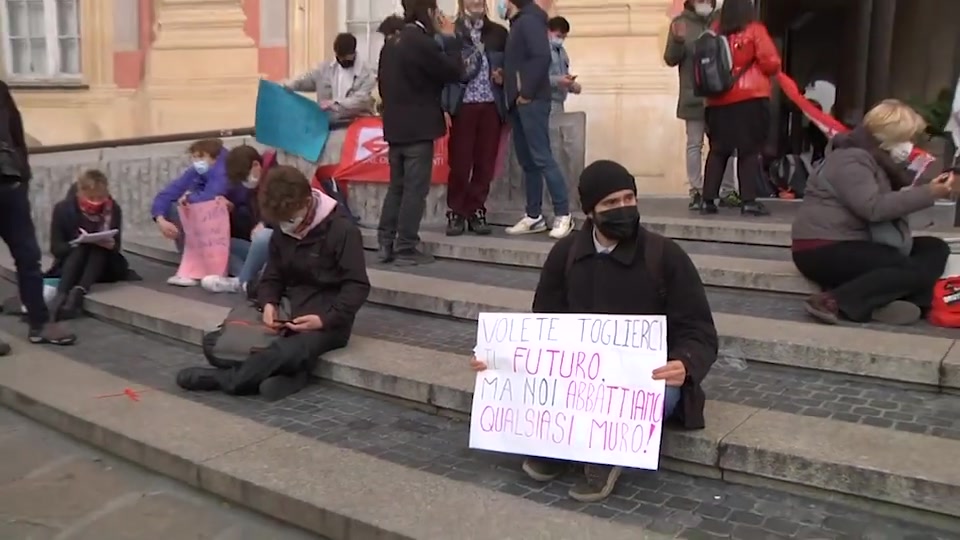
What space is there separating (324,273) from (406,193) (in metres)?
1.79

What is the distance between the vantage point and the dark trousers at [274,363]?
4.73 m

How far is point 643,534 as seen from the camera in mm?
3180

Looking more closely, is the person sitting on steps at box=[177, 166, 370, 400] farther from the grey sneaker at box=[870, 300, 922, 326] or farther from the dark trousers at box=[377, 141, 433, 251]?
the grey sneaker at box=[870, 300, 922, 326]

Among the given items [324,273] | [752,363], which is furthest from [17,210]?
[752,363]

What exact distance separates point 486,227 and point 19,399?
375cm

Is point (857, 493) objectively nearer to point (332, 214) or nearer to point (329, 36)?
point (332, 214)

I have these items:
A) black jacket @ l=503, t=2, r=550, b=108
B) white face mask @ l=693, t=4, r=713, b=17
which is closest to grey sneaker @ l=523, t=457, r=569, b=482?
black jacket @ l=503, t=2, r=550, b=108

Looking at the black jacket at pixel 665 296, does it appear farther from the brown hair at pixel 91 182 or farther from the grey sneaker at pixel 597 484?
the brown hair at pixel 91 182

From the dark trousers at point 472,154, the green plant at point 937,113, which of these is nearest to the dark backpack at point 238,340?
the dark trousers at point 472,154

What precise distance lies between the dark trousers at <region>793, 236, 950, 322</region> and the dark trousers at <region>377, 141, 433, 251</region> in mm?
2777

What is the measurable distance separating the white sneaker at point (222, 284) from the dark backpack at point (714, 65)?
12.3ft

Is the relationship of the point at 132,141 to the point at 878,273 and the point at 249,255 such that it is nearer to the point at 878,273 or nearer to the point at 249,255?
the point at 249,255

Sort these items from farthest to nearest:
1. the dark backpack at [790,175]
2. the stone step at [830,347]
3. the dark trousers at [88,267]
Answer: the dark backpack at [790,175] → the dark trousers at [88,267] → the stone step at [830,347]

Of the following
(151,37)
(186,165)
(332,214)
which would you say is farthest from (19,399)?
(151,37)
